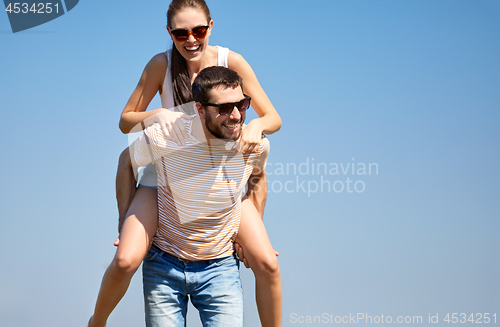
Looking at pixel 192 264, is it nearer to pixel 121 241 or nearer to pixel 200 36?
pixel 121 241

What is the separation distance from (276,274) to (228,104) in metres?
1.72

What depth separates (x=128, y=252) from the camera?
436 centimetres

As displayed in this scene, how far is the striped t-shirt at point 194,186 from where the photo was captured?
457 centimetres

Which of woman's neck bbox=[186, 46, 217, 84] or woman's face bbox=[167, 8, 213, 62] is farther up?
woman's face bbox=[167, 8, 213, 62]

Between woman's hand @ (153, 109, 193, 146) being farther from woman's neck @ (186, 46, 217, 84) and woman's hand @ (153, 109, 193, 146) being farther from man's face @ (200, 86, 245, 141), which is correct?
woman's neck @ (186, 46, 217, 84)

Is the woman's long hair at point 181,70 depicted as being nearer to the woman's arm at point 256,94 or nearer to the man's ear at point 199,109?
the man's ear at point 199,109

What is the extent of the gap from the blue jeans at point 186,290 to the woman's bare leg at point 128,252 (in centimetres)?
30

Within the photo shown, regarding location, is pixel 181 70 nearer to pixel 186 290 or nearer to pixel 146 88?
pixel 146 88

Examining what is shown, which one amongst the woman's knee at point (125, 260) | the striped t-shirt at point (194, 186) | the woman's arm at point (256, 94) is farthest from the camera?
the woman's arm at point (256, 94)

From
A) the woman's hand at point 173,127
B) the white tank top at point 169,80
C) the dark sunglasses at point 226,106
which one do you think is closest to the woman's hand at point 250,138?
the dark sunglasses at point 226,106

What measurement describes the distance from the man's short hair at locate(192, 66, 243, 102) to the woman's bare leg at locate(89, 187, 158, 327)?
1.14 m

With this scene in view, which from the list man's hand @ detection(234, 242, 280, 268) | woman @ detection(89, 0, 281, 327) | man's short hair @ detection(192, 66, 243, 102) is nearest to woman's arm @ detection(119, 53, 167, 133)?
woman @ detection(89, 0, 281, 327)

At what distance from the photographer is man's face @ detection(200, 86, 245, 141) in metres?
4.46

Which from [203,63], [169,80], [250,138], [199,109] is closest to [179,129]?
[199,109]
